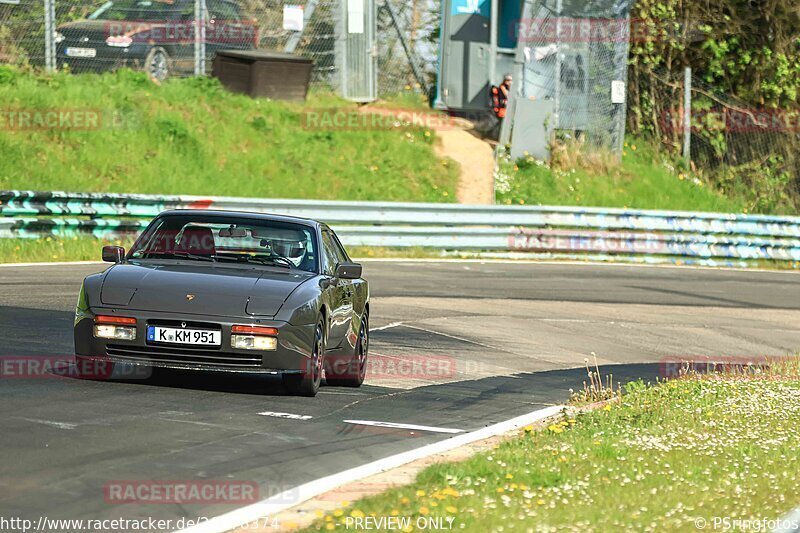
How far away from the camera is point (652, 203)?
112ft

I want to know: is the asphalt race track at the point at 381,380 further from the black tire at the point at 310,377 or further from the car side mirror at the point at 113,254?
the car side mirror at the point at 113,254

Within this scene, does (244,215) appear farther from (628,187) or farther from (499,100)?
(628,187)

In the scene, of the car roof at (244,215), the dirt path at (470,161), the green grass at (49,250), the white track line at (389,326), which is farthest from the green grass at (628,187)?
the car roof at (244,215)

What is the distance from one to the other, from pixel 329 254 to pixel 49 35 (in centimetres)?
1772

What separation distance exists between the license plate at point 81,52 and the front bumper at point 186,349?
767 inches

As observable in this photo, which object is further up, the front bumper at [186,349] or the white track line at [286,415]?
the front bumper at [186,349]

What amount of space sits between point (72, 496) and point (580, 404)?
579cm

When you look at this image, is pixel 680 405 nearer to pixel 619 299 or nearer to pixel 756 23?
pixel 619 299

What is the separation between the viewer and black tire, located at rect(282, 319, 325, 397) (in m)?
10.2

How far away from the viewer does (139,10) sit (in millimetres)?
28500

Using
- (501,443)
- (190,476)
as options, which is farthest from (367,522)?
(501,443)

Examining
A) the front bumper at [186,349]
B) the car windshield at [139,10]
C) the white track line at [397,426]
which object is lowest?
the white track line at [397,426]

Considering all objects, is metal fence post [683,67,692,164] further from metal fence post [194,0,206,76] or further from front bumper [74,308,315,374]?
front bumper [74,308,315,374]

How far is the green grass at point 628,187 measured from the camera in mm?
32594
